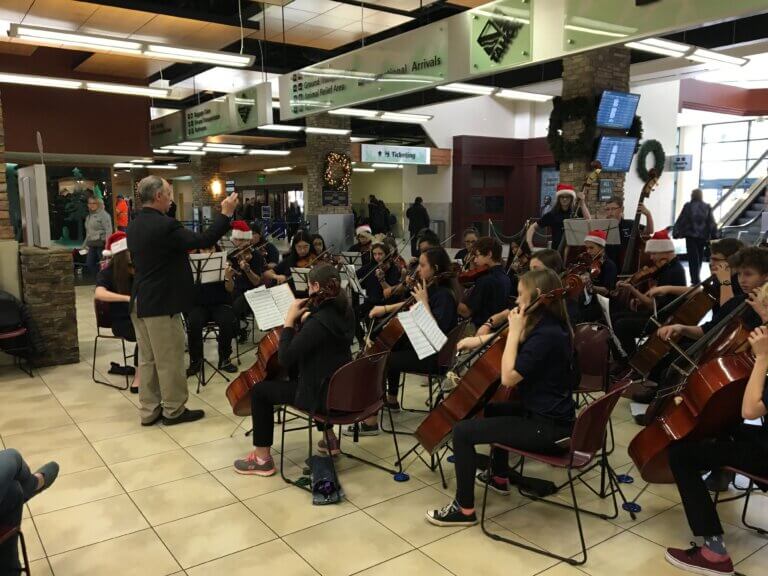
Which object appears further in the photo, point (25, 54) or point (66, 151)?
point (66, 151)

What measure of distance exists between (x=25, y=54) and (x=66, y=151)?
1632 mm

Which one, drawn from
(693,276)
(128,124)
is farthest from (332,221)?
(693,276)

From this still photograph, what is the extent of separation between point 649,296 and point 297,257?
→ 309 centimetres

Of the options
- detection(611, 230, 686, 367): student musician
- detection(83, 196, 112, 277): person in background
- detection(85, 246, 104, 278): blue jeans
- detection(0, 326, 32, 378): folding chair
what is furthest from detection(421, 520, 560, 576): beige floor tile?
detection(85, 246, 104, 278): blue jeans

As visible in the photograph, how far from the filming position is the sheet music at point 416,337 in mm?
3012

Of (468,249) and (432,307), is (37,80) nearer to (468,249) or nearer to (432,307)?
(468,249)

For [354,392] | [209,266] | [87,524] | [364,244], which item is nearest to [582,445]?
[354,392]

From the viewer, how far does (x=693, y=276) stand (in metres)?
8.55

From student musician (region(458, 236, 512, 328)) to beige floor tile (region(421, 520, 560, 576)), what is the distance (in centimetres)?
154

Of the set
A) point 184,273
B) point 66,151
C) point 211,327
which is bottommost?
point 211,327

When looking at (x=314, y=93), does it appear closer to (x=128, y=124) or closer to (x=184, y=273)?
(x=184, y=273)

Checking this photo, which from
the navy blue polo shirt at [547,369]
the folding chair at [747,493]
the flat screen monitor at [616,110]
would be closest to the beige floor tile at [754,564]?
the folding chair at [747,493]

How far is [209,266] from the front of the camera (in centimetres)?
479

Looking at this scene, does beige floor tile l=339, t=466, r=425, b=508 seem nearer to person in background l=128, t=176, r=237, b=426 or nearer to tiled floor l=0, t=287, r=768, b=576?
tiled floor l=0, t=287, r=768, b=576
